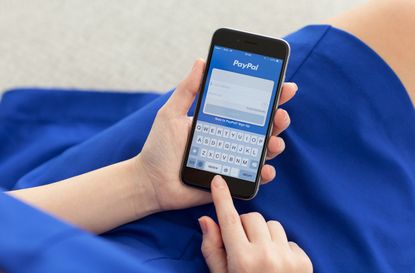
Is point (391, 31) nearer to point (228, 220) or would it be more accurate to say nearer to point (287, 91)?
point (287, 91)

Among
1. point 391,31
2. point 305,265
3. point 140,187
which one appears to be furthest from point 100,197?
point 391,31

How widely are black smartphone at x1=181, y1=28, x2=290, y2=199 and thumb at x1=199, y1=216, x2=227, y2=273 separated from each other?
0.07 metres

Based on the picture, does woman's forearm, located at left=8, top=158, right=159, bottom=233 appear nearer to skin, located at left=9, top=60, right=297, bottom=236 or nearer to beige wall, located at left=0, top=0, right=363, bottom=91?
skin, located at left=9, top=60, right=297, bottom=236

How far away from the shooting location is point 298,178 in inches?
27.0

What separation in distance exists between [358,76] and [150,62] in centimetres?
60

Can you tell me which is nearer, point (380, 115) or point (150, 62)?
point (380, 115)

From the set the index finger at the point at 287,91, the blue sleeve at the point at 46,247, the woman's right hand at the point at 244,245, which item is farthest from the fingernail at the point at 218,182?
the blue sleeve at the point at 46,247

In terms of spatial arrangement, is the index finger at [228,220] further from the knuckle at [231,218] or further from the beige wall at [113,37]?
the beige wall at [113,37]

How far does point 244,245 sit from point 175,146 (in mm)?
161

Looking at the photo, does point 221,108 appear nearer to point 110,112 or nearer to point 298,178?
point 298,178

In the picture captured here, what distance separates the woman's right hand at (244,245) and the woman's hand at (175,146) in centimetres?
6

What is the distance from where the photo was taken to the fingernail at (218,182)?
622mm

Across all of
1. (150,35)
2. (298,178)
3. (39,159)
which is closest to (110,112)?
(39,159)

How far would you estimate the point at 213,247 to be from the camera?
1.95 ft
